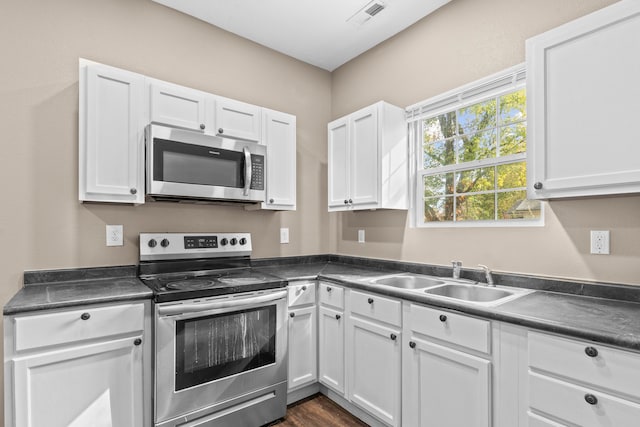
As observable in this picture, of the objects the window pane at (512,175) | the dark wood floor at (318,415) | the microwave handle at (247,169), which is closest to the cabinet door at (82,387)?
the dark wood floor at (318,415)

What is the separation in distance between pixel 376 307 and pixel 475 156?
1269 mm

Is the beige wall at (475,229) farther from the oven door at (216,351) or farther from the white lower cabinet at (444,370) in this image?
the oven door at (216,351)

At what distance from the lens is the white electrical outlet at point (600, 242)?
169 cm

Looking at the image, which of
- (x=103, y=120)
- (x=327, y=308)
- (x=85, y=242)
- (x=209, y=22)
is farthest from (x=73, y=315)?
(x=209, y=22)

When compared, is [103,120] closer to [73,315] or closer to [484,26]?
[73,315]

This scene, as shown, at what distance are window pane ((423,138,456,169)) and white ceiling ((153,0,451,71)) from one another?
99cm

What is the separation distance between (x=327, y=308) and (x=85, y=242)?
1660 mm

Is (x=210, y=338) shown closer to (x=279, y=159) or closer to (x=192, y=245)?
(x=192, y=245)

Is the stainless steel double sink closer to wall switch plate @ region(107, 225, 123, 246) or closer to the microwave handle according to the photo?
the microwave handle

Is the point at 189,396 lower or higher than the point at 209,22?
lower

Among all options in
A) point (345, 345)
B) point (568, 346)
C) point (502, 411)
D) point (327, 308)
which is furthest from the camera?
point (327, 308)

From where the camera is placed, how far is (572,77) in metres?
1.56

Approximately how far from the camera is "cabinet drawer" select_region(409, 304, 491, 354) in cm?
154

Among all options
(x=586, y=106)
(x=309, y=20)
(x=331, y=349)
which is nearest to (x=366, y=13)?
(x=309, y=20)
